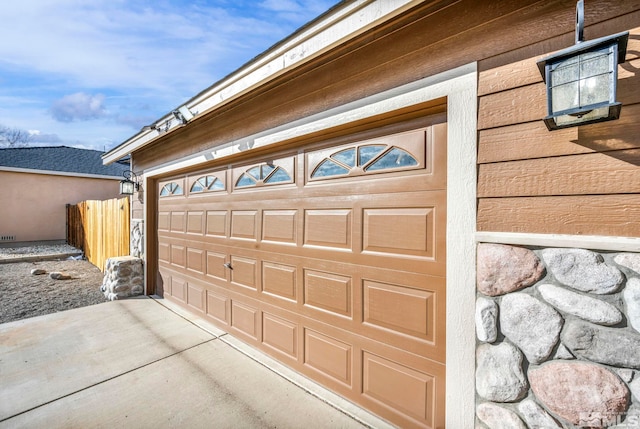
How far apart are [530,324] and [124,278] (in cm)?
589

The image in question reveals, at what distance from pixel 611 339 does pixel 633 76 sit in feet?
3.74

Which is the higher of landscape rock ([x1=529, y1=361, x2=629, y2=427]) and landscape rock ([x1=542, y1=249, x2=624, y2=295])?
landscape rock ([x1=542, y1=249, x2=624, y2=295])

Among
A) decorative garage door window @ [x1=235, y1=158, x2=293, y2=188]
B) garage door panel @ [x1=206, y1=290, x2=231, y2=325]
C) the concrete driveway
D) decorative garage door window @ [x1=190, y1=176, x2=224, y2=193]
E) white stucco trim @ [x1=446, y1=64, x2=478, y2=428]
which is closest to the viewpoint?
white stucco trim @ [x1=446, y1=64, x2=478, y2=428]

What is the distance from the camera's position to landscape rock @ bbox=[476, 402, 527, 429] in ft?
4.60

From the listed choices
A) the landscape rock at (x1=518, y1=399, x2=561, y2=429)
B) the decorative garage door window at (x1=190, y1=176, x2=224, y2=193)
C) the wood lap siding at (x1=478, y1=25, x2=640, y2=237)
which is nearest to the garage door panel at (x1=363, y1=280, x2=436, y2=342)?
the landscape rock at (x1=518, y1=399, x2=561, y2=429)

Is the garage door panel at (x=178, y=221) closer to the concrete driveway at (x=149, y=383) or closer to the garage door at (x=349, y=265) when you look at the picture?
the garage door at (x=349, y=265)

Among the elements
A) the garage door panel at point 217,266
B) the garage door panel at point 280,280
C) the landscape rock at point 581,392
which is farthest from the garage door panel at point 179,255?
the landscape rock at point 581,392

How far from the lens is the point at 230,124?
3.37 m

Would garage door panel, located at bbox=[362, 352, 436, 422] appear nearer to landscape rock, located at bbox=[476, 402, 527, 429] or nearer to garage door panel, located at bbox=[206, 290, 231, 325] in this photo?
landscape rock, located at bbox=[476, 402, 527, 429]

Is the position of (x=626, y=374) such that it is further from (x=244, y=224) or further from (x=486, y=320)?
(x=244, y=224)

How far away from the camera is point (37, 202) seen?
11.6 m

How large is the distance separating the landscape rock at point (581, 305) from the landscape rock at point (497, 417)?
621 mm

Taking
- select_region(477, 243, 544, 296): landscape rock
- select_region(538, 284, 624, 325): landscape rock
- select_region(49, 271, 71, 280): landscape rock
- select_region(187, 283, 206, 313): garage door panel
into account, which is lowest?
select_region(49, 271, 71, 280): landscape rock

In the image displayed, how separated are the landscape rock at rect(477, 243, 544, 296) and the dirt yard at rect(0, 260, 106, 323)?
234 inches
